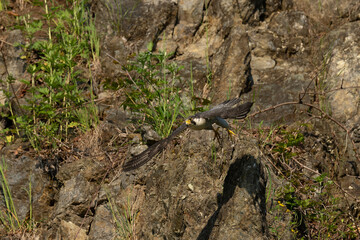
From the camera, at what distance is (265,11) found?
241 inches

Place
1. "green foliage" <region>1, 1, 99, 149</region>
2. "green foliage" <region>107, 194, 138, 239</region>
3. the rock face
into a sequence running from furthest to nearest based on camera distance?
1. "green foliage" <region>1, 1, 99, 149</region>
2. "green foliage" <region>107, 194, 138, 239</region>
3. the rock face

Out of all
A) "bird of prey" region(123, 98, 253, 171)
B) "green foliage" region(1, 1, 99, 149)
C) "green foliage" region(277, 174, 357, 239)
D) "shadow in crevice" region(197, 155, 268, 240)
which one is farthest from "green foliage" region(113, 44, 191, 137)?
"green foliage" region(277, 174, 357, 239)

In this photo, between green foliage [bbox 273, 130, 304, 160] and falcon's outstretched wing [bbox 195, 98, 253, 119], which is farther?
green foliage [bbox 273, 130, 304, 160]

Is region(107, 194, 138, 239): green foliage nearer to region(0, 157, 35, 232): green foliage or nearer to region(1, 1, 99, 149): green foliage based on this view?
region(0, 157, 35, 232): green foliage

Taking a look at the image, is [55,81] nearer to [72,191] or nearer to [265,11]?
[72,191]

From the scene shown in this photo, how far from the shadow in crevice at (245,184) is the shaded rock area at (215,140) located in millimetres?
12

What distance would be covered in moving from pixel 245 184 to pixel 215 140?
2.46 feet

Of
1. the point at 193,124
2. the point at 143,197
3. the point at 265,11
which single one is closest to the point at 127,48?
the point at 265,11

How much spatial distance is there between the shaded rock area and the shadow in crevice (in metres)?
0.01

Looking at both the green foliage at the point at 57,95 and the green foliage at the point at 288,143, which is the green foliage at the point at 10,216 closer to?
the green foliage at the point at 57,95

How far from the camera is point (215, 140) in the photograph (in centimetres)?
412

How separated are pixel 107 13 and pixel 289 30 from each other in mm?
2655

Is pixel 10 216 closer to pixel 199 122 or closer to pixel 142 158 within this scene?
pixel 142 158

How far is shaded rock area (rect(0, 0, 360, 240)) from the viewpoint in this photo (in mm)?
3777
